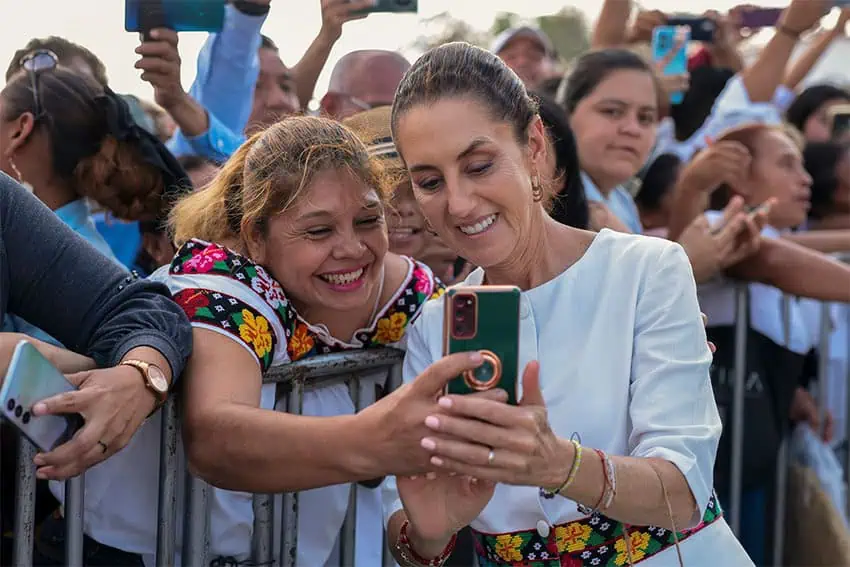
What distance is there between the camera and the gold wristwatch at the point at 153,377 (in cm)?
215

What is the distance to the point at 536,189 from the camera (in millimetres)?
2404

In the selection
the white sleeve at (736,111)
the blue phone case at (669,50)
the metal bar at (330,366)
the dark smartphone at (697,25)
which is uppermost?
the dark smartphone at (697,25)

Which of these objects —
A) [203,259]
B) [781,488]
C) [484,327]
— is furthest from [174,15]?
[781,488]

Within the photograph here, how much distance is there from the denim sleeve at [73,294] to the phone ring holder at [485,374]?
0.70 meters

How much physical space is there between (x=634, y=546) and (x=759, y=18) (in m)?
5.53

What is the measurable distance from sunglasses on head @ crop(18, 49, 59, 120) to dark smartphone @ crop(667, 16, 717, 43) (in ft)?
13.1

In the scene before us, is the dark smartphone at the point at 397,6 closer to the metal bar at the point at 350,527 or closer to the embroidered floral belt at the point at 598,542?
the metal bar at the point at 350,527

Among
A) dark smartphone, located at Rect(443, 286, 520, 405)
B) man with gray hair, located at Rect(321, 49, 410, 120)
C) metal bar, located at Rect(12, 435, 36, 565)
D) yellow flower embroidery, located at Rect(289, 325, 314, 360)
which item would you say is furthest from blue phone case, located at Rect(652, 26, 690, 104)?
metal bar, located at Rect(12, 435, 36, 565)

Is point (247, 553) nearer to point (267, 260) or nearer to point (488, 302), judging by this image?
point (267, 260)

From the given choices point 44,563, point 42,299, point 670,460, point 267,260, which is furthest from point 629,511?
point 44,563

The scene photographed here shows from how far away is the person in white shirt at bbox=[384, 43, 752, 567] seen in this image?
205cm

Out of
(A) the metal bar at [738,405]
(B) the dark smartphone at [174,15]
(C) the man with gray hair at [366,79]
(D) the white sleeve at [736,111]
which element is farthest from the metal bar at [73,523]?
(D) the white sleeve at [736,111]

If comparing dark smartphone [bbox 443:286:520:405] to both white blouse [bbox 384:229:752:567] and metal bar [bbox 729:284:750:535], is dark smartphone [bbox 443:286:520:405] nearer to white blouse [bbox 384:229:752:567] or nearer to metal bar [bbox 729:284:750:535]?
white blouse [bbox 384:229:752:567]

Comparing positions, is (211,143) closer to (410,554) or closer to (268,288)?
(268,288)
